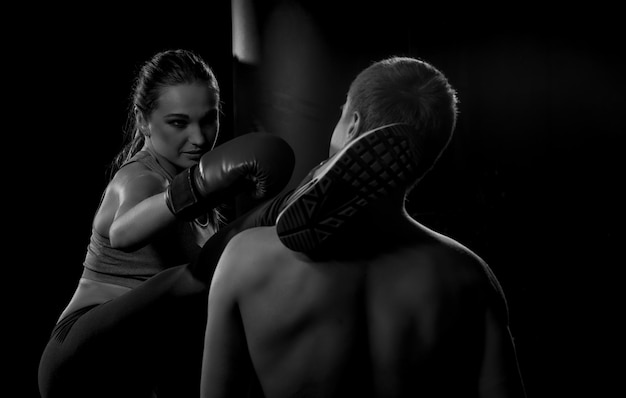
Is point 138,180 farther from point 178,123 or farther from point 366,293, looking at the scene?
point 366,293

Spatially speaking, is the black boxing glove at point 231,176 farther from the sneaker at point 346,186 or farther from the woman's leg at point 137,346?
the sneaker at point 346,186

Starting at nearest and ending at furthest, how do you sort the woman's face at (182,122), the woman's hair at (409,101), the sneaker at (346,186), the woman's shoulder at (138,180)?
the sneaker at (346,186) → the woman's hair at (409,101) → the woman's shoulder at (138,180) → the woman's face at (182,122)

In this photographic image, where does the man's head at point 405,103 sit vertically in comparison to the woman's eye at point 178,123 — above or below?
above

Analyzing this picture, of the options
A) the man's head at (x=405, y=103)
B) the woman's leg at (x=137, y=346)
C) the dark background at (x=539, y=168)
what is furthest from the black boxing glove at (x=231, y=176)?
the dark background at (x=539, y=168)

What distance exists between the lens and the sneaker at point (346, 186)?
91 cm

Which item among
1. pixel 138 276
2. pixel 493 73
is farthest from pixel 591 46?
pixel 138 276

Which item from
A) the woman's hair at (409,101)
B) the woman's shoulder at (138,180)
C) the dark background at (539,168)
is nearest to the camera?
the woman's hair at (409,101)

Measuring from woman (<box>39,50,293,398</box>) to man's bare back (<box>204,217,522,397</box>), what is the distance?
33 centimetres

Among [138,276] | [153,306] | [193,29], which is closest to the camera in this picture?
[153,306]

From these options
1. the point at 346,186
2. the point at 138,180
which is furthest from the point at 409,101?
the point at 138,180

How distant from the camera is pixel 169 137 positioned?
178 cm

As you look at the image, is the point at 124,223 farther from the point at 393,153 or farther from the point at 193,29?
the point at 193,29

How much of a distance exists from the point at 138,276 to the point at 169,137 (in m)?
0.36

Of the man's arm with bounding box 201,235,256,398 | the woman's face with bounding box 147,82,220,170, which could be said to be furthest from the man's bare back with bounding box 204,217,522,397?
the woman's face with bounding box 147,82,220,170
